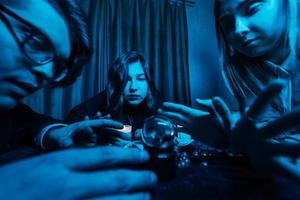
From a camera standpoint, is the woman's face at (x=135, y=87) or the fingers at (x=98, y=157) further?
the woman's face at (x=135, y=87)

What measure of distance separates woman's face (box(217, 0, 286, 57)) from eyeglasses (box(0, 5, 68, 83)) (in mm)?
843

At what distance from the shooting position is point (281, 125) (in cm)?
43

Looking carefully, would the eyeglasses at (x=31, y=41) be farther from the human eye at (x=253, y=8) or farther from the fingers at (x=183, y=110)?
the human eye at (x=253, y=8)

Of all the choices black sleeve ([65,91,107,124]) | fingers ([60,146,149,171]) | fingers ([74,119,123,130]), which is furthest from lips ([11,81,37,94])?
fingers ([60,146,149,171])

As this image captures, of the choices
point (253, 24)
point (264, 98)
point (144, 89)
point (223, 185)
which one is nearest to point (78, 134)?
point (144, 89)

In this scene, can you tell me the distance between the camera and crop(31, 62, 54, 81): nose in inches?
47.3

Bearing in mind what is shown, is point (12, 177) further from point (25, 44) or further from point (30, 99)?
point (30, 99)

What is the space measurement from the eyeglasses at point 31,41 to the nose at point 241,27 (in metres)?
0.88

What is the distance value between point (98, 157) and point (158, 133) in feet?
0.85

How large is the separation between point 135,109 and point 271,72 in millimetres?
769

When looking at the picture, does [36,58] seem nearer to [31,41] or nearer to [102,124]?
[31,41]

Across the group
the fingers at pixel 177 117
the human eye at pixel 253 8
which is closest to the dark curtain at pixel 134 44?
the human eye at pixel 253 8

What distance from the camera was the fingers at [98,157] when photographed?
13.4 inches

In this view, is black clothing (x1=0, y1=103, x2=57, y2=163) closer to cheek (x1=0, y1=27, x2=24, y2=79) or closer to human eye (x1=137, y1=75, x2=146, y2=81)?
cheek (x1=0, y1=27, x2=24, y2=79)
